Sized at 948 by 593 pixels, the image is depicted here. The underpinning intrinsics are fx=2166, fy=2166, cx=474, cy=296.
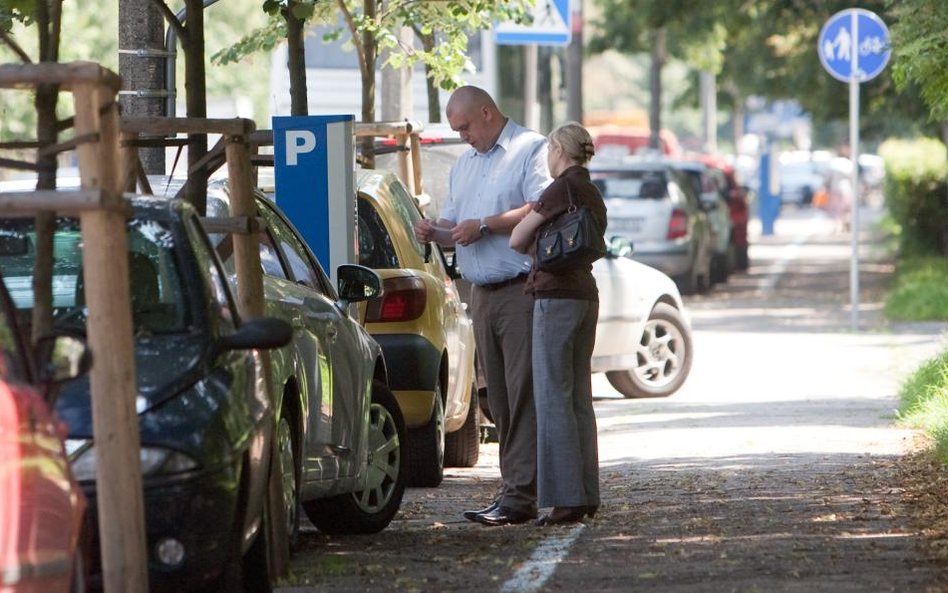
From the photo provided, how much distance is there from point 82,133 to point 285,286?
283 centimetres

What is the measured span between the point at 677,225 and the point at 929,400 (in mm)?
14615

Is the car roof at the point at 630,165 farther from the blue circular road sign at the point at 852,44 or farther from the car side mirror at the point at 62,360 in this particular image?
the car side mirror at the point at 62,360

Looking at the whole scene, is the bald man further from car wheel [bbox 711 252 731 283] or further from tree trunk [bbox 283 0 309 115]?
car wheel [bbox 711 252 731 283]

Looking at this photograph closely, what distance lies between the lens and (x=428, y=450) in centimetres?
1108

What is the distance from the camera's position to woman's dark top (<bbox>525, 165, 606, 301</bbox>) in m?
9.23

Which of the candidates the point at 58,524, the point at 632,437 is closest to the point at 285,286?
the point at 58,524

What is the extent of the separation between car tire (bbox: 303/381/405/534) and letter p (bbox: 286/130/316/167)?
1.59 metres

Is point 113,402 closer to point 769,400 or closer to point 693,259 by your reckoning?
point 769,400

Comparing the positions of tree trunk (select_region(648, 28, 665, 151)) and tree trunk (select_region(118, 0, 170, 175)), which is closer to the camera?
tree trunk (select_region(118, 0, 170, 175))

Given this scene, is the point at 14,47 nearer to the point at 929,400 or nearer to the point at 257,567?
the point at 257,567

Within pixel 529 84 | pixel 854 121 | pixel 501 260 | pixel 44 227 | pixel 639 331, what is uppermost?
pixel 529 84

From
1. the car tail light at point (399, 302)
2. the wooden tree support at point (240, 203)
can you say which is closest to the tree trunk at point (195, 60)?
the wooden tree support at point (240, 203)

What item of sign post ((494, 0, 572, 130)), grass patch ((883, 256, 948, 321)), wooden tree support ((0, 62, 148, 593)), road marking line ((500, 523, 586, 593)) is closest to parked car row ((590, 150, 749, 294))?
grass patch ((883, 256, 948, 321))

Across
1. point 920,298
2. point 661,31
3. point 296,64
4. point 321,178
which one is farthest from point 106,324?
point 661,31
